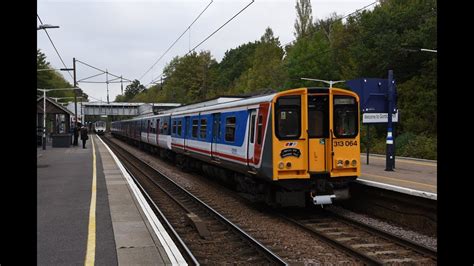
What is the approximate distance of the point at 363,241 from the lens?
8.63 meters

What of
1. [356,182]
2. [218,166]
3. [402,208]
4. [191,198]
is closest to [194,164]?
[218,166]

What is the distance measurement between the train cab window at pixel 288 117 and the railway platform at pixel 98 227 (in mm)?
3226

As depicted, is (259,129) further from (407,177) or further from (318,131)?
(407,177)

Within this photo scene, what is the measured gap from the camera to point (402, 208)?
10.2 metres

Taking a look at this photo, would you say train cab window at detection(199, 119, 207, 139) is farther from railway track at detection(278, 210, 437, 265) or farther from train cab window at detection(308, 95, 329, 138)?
train cab window at detection(308, 95, 329, 138)

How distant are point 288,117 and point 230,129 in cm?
301

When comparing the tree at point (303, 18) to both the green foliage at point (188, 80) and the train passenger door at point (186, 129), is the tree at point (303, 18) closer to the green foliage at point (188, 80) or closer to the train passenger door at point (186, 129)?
the green foliage at point (188, 80)

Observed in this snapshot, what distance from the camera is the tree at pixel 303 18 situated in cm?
6719

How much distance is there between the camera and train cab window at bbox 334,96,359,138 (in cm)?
1072

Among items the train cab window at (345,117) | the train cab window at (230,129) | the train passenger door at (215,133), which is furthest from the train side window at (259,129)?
the train passenger door at (215,133)
